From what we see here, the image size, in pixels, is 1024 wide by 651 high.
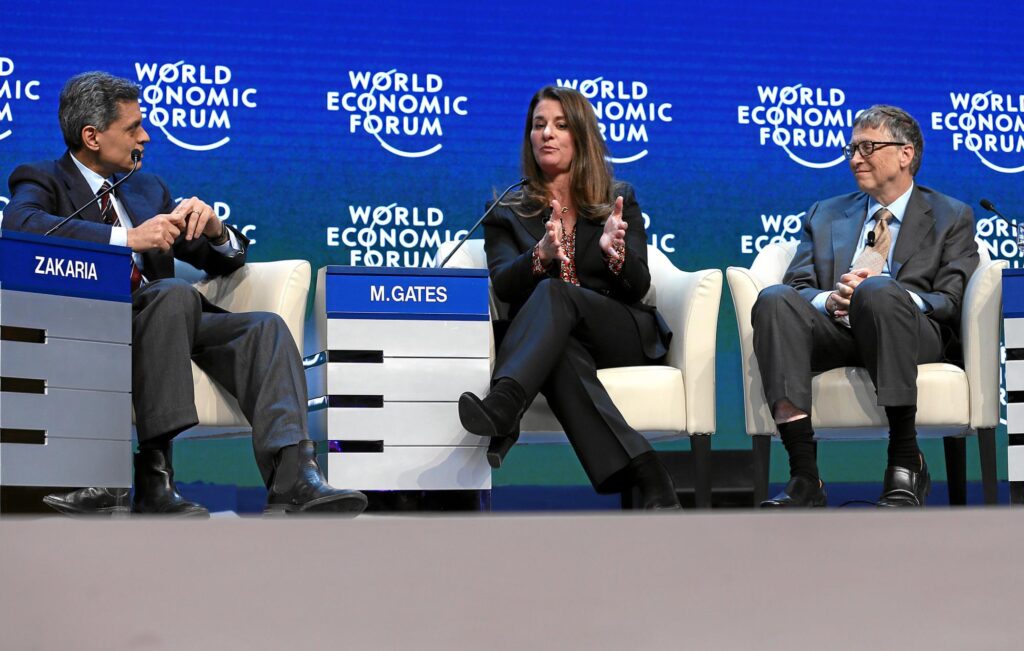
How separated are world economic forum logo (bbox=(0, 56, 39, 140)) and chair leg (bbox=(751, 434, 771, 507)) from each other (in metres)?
2.31

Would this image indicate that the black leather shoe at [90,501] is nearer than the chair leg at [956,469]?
Yes

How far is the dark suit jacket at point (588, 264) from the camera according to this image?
3.01m

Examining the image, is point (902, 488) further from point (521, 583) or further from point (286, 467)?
point (521, 583)

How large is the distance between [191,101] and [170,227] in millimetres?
1162

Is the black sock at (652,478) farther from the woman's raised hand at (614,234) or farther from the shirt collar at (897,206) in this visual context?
the shirt collar at (897,206)

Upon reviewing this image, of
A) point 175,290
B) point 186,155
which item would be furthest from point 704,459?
point 186,155

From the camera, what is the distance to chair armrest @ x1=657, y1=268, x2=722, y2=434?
2.94 m

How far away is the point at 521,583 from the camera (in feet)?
3.58

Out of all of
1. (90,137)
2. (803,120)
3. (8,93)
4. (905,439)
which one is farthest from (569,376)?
(8,93)

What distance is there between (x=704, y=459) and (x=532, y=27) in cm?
163

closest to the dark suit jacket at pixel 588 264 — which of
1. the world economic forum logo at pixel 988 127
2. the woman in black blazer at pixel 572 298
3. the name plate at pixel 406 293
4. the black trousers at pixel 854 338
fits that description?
the woman in black blazer at pixel 572 298

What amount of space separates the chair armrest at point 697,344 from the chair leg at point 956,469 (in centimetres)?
66

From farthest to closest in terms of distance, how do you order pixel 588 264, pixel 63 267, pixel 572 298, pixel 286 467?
pixel 588 264, pixel 572 298, pixel 286 467, pixel 63 267

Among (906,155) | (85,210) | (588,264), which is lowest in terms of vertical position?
(588,264)
